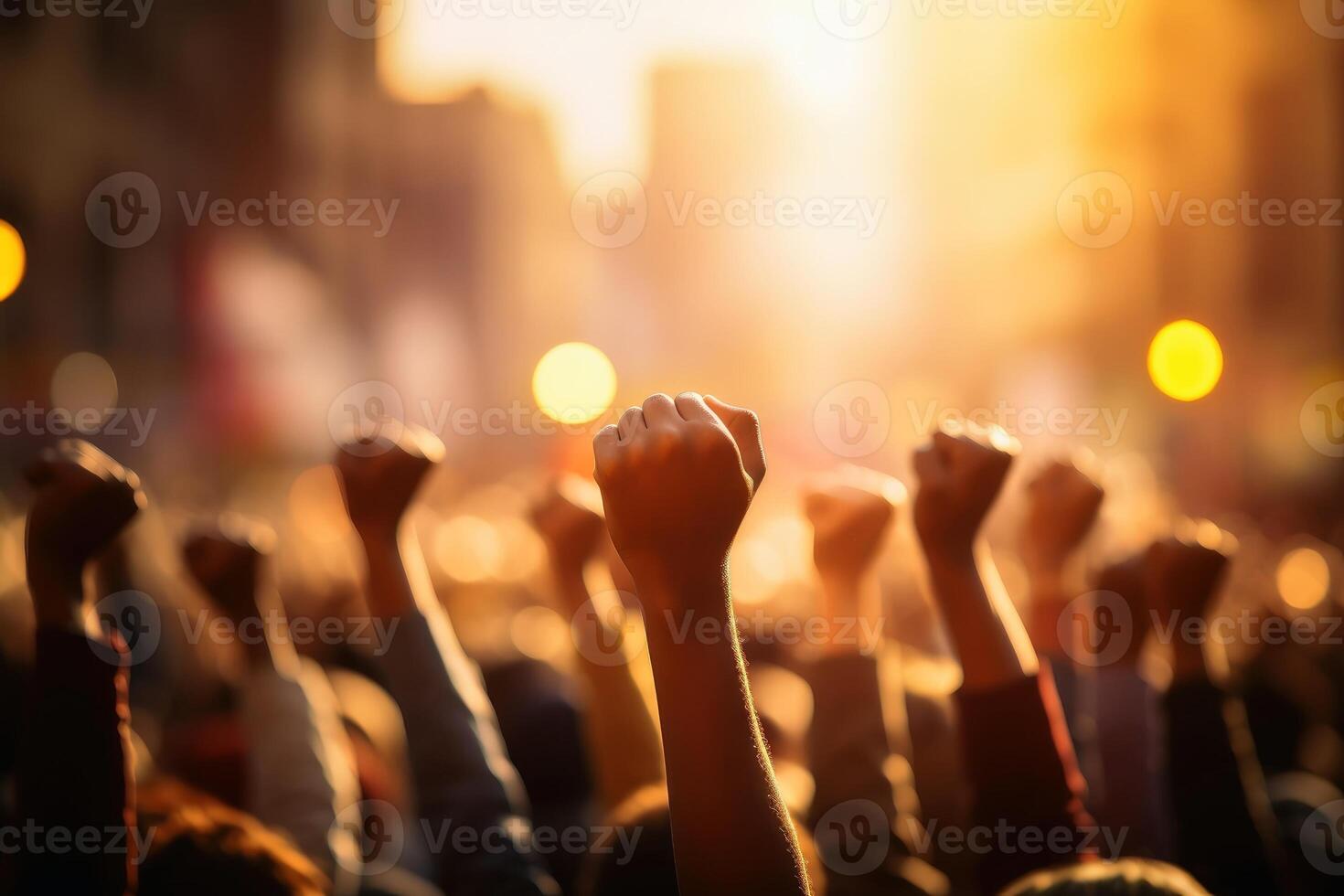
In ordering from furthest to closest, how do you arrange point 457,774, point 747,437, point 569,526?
point 569,526 → point 457,774 → point 747,437

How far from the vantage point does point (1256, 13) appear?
82.8 feet

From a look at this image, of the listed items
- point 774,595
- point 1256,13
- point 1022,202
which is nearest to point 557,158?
point 1022,202

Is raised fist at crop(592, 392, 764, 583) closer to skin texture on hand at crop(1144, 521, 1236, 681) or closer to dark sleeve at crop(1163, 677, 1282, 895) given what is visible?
skin texture on hand at crop(1144, 521, 1236, 681)

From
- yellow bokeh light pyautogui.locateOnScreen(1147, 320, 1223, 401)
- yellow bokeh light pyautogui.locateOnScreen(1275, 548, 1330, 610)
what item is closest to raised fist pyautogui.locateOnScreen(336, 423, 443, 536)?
yellow bokeh light pyautogui.locateOnScreen(1147, 320, 1223, 401)

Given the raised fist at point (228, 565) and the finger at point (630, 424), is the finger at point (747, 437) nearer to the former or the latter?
the finger at point (630, 424)

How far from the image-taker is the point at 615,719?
2777 millimetres

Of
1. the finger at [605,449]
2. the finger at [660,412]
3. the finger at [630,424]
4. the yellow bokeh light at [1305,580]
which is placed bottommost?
the yellow bokeh light at [1305,580]

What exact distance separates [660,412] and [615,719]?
1.55 metres

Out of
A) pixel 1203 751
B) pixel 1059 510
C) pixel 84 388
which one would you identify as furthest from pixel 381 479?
pixel 84 388

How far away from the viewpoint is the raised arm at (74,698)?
6.07ft

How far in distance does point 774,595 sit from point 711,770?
198 inches

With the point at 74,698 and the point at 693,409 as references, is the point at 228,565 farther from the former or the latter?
the point at 693,409

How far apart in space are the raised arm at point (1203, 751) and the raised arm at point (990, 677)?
55 centimetres

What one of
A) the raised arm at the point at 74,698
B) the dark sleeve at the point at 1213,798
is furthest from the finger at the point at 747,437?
the dark sleeve at the point at 1213,798
